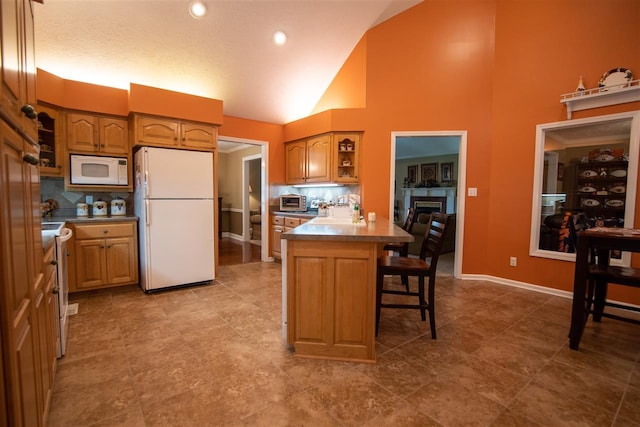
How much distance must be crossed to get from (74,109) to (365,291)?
3.76 m

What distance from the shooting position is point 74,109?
3.16 meters

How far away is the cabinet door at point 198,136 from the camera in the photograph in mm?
3459

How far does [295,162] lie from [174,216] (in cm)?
222

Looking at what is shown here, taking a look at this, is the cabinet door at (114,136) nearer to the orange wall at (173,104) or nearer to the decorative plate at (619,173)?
the orange wall at (173,104)

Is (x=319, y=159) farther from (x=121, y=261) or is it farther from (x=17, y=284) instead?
(x=17, y=284)

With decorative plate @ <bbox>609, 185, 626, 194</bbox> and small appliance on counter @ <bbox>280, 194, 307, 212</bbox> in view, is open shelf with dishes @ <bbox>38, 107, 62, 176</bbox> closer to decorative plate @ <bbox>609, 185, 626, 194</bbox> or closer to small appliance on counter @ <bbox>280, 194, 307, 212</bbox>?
small appliance on counter @ <bbox>280, 194, 307, 212</bbox>

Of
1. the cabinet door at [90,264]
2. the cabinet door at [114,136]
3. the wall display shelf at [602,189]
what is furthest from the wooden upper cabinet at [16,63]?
the wall display shelf at [602,189]

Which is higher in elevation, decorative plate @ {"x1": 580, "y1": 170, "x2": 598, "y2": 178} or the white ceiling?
the white ceiling

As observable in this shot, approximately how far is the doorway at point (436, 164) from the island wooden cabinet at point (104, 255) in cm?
340

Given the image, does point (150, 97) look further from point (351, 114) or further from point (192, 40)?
point (351, 114)

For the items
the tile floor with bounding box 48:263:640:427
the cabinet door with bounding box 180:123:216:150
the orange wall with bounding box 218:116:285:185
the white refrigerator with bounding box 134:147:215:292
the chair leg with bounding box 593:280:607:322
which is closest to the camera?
the tile floor with bounding box 48:263:640:427

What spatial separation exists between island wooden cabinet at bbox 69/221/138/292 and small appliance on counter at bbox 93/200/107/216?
0.37 meters

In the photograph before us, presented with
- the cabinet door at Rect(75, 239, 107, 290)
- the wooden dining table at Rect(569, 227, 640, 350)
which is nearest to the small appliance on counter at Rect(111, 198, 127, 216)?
the cabinet door at Rect(75, 239, 107, 290)

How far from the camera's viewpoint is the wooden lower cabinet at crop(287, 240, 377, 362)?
74.4 inches
